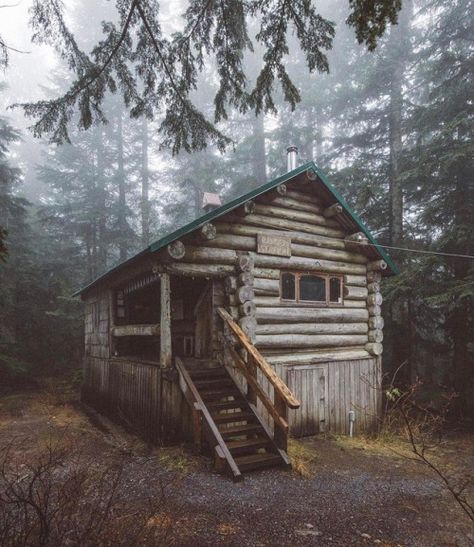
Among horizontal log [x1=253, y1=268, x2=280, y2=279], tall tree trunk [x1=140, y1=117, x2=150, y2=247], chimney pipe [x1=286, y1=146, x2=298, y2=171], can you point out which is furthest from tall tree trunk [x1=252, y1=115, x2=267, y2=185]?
horizontal log [x1=253, y1=268, x2=280, y2=279]

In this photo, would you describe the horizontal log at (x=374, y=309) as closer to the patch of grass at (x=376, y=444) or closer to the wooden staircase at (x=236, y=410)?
the patch of grass at (x=376, y=444)

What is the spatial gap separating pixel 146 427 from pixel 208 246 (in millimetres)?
4711

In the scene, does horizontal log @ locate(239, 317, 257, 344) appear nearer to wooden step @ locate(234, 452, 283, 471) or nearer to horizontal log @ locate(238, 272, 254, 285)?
horizontal log @ locate(238, 272, 254, 285)

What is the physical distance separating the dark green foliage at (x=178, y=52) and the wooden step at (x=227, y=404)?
5.35 metres

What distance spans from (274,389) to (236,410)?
1708 millimetres

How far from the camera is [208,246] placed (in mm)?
8914

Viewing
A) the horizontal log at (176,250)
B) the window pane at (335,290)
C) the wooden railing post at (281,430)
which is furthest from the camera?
the window pane at (335,290)

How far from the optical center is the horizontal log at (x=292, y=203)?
33.0 ft

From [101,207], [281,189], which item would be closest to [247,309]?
[281,189]

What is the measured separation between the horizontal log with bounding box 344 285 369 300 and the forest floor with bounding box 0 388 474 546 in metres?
4.06

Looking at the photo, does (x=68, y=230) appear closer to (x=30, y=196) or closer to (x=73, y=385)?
(x=73, y=385)

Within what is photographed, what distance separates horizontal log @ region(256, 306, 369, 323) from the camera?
31.8 feet

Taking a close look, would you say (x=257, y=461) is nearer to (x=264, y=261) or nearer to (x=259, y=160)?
(x=264, y=261)

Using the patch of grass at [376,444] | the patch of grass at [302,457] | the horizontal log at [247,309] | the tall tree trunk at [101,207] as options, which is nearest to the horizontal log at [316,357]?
the horizontal log at [247,309]
